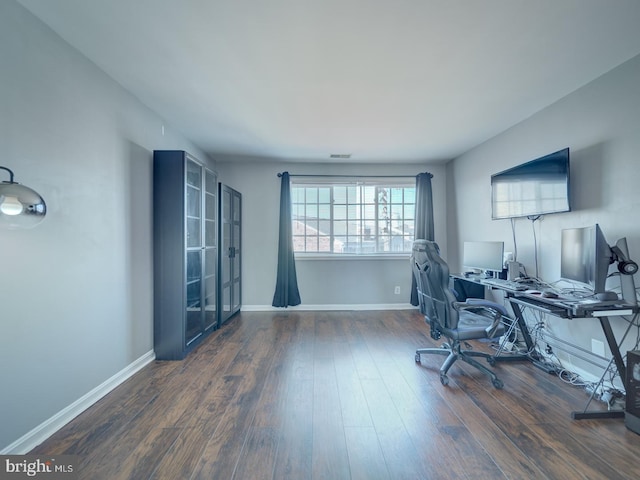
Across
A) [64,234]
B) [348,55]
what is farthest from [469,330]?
[64,234]

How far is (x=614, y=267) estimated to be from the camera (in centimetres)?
208

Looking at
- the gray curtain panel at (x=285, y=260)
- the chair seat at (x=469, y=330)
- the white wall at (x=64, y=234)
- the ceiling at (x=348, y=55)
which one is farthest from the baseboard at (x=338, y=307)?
the ceiling at (x=348, y=55)

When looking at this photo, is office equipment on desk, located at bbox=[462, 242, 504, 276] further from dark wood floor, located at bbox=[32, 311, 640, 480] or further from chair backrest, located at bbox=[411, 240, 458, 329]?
chair backrest, located at bbox=[411, 240, 458, 329]

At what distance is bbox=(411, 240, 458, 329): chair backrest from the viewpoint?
219 cm

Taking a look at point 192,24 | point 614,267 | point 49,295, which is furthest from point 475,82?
point 49,295

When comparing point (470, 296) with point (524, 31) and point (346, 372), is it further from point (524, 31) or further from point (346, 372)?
point (524, 31)

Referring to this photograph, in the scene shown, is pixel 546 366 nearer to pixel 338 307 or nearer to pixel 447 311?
pixel 447 311

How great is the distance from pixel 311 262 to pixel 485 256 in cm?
247

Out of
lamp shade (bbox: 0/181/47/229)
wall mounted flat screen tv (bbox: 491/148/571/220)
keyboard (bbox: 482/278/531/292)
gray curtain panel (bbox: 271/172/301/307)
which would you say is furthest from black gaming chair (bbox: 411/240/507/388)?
lamp shade (bbox: 0/181/47/229)

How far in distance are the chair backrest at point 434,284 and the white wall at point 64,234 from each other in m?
2.57

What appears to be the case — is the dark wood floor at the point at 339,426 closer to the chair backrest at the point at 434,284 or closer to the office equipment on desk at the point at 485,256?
the chair backrest at the point at 434,284

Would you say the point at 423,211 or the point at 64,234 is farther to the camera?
the point at 423,211

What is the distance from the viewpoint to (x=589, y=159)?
2240 millimetres

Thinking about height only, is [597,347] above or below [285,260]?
below
